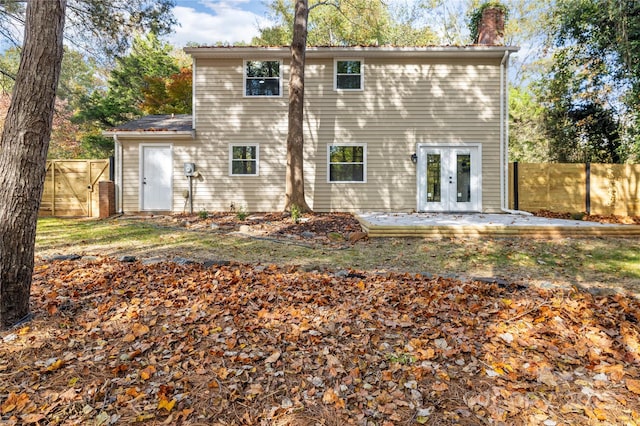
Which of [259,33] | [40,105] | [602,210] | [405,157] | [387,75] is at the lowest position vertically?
[602,210]

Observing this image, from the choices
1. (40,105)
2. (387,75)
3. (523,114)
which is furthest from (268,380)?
(523,114)

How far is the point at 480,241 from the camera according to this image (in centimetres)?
686

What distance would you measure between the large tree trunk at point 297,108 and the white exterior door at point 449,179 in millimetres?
3839

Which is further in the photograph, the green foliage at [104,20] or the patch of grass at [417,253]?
the green foliage at [104,20]

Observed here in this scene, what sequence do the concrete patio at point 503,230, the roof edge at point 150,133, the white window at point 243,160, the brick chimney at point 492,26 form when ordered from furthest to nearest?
the brick chimney at point 492,26 < the white window at point 243,160 < the roof edge at point 150,133 < the concrete patio at point 503,230

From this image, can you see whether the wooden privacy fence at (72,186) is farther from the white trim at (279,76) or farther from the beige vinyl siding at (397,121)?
the beige vinyl siding at (397,121)

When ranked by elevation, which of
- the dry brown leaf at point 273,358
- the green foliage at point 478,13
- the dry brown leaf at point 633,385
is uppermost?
the green foliage at point 478,13

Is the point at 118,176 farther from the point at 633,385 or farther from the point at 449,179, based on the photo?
the point at 633,385

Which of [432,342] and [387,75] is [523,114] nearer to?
[387,75]

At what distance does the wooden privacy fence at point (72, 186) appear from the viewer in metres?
11.8

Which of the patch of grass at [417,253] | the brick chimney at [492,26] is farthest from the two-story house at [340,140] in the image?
the patch of grass at [417,253]

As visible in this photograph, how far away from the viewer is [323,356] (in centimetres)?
269

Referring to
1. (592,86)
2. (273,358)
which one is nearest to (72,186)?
(273,358)

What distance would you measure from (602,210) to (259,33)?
1963 cm
